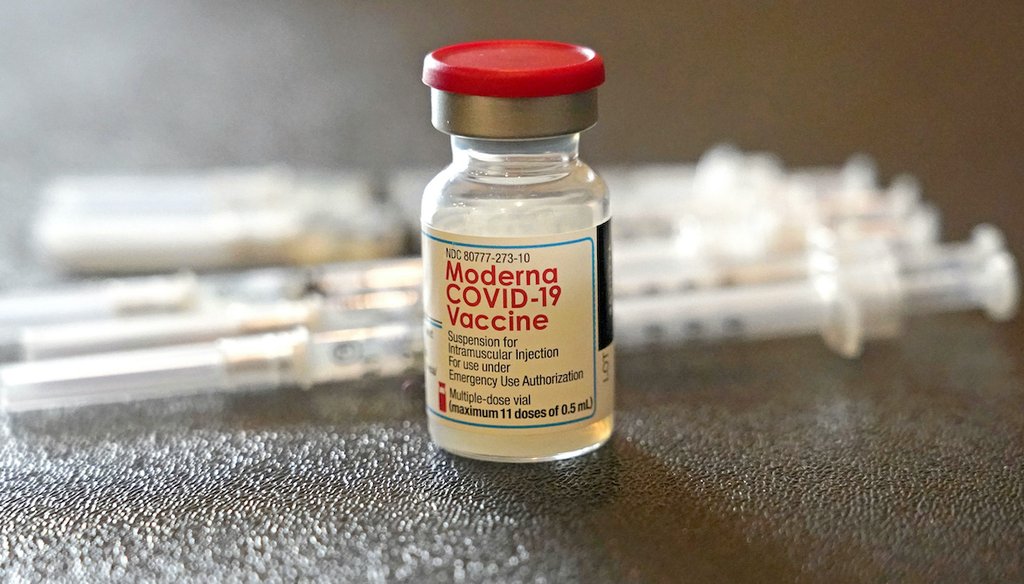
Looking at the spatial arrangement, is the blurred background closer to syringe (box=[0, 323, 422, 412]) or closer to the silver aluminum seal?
syringe (box=[0, 323, 422, 412])

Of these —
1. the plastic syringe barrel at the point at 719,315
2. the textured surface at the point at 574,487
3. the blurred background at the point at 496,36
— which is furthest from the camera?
the blurred background at the point at 496,36

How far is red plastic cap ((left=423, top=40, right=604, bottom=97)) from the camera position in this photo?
0.70 m

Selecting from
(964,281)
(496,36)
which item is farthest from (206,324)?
(496,36)

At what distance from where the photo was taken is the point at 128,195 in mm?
1332

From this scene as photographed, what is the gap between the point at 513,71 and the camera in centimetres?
70

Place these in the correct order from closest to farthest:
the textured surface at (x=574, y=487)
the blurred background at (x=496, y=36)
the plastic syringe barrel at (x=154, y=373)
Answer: the textured surface at (x=574, y=487)
the plastic syringe barrel at (x=154, y=373)
the blurred background at (x=496, y=36)

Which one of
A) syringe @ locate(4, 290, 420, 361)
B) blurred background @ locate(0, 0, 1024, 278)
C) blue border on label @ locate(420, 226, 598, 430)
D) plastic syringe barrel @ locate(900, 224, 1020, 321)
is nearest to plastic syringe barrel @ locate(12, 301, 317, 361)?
syringe @ locate(4, 290, 420, 361)

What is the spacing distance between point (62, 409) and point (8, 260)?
36cm

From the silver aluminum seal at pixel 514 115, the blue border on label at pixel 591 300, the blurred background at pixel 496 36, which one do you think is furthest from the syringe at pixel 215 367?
the blurred background at pixel 496 36

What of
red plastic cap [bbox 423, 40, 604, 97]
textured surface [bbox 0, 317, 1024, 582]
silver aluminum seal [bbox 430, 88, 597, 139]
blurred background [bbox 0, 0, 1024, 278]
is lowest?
textured surface [bbox 0, 317, 1024, 582]

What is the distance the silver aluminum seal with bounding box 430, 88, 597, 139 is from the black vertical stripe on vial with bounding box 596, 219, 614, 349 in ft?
0.25

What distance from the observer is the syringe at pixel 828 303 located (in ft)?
3.28

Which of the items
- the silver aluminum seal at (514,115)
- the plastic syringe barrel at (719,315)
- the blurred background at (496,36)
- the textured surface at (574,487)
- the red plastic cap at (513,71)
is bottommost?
the textured surface at (574,487)

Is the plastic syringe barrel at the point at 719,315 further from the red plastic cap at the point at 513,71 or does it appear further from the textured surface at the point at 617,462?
the red plastic cap at the point at 513,71
